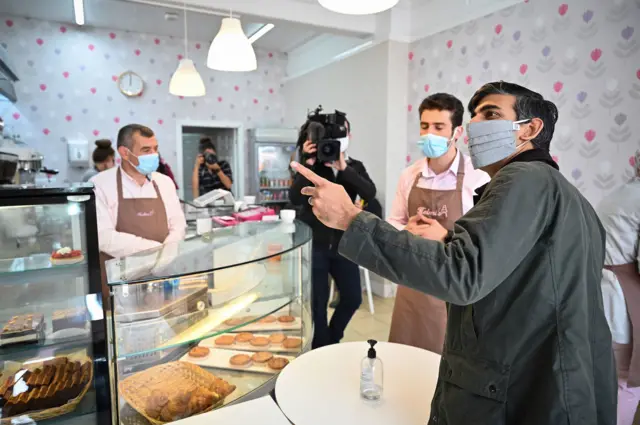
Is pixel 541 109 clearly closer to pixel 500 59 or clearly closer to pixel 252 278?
pixel 252 278

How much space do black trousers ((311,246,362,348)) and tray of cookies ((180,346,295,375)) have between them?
0.91 metres

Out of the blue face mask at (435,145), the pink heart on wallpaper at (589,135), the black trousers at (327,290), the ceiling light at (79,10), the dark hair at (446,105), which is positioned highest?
the ceiling light at (79,10)

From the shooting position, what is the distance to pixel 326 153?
2412mm

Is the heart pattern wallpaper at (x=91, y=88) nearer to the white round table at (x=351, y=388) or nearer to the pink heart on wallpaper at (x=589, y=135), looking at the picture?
the pink heart on wallpaper at (x=589, y=135)

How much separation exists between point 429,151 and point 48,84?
17.9 feet

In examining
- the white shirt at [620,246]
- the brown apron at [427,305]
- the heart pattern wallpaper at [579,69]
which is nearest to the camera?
the white shirt at [620,246]

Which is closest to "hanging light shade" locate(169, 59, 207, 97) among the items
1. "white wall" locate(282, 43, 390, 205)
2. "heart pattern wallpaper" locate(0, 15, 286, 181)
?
"white wall" locate(282, 43, 390, 205)

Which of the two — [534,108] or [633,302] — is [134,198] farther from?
[633,302]

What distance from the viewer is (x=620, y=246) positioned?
2.04m

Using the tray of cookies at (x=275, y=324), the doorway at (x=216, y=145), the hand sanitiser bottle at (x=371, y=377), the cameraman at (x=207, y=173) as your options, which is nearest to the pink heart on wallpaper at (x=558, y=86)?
the tray of cookies at (x=275, y=324)

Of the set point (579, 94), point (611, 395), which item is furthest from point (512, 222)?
point (579, 94)

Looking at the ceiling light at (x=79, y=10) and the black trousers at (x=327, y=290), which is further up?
the ceiling light at (x=79, y=10)

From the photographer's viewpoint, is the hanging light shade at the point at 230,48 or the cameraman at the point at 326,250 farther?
the hanging light shade at the point at 230,48

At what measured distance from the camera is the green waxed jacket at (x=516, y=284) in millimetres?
855
